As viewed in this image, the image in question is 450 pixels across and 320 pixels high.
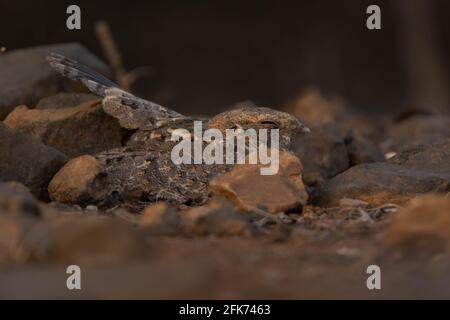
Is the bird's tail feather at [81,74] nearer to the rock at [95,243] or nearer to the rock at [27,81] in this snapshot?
the rock at [27,81]

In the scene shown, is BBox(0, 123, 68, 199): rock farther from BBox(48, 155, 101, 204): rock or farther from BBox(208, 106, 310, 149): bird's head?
BBox(208, 106, 310, 149): bird's head

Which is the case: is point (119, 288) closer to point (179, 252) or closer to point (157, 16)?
point (179, 252)

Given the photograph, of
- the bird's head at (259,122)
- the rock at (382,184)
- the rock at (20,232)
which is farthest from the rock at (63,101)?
the rock at (20,232)

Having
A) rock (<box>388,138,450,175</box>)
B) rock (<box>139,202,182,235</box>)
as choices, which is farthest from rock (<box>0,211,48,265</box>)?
rock (<box>388,138,450,175</box>)

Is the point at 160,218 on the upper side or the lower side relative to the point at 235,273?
upper

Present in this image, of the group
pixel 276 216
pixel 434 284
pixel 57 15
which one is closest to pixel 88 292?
pixel 434 284
